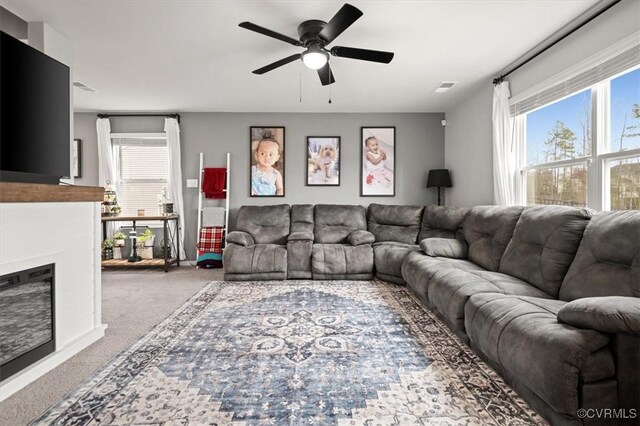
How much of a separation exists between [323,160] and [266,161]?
93 centimetres

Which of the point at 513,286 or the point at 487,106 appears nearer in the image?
the point at 513,286

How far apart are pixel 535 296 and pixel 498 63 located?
2482mm

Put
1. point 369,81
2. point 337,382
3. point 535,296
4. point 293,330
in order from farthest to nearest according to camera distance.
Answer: point 369,81
point 293,330
point 535,296
point 337,382

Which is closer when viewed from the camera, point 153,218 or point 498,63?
point 498,63

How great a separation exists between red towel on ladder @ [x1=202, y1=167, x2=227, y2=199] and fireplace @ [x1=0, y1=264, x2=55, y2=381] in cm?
308

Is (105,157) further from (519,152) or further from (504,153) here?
A: (519,152)

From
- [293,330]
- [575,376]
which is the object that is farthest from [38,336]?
[575,376]

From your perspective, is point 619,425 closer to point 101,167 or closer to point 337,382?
point 337,382

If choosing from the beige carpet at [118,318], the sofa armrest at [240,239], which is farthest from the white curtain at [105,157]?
the sofa armrest at [240,239]

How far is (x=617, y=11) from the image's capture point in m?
2.19

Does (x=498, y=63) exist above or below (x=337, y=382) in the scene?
above

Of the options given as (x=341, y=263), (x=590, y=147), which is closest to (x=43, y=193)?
(x=341, y=263)

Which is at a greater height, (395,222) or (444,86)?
(444,86)

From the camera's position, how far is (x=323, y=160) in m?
5.16
